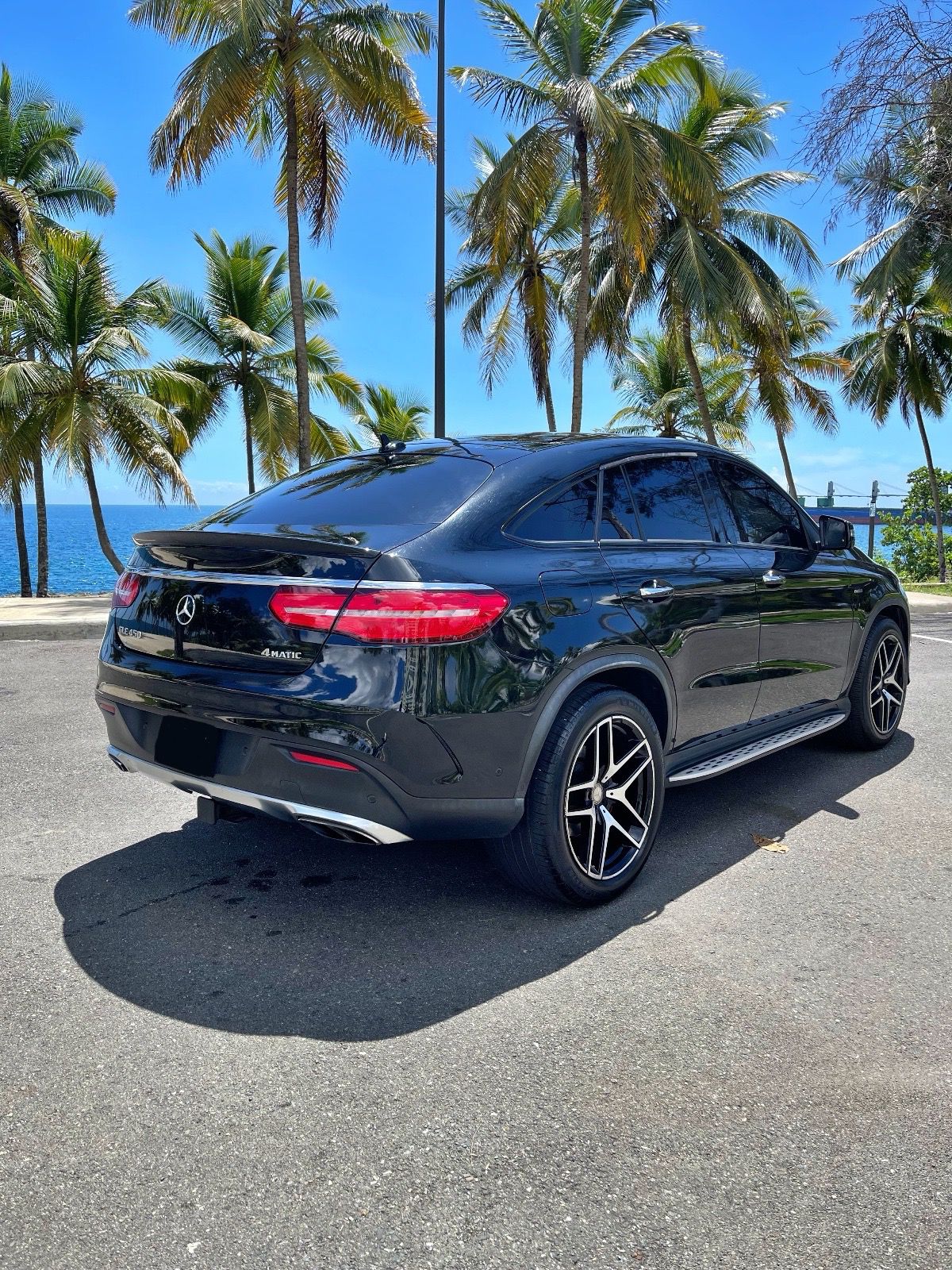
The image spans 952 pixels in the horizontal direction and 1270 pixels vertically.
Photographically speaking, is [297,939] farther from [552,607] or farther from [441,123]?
[441,123]

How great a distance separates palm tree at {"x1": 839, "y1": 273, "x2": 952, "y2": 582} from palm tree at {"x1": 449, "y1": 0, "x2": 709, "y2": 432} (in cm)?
1390

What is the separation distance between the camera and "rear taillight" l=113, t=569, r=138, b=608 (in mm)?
3504

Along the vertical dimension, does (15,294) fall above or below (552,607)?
above

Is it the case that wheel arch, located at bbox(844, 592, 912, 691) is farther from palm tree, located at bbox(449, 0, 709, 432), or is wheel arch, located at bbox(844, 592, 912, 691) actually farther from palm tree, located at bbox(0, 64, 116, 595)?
palm tree, located at bbox(0, 64, 116, 595)

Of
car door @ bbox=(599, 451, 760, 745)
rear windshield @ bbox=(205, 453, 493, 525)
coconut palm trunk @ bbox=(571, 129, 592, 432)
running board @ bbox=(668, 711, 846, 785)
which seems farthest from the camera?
coconut palm trunk @ bbox=(571, 129, 592, 432)

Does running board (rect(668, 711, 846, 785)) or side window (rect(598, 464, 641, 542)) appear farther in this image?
running board (rect(668, 711, 846, 785))

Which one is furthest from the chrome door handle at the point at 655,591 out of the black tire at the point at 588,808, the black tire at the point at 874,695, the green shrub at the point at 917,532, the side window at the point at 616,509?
the green shrub at the point at 917,532

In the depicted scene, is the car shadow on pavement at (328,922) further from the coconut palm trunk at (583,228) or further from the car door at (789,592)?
the coconut palm trunk at (583,228)

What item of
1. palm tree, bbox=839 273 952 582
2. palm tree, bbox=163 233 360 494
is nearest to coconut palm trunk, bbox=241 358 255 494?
palm tree, bbox=163 233 360 494

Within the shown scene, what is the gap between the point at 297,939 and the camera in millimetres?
3094

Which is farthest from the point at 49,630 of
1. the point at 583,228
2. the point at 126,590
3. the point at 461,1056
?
the point at 583,228

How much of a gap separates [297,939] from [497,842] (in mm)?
707

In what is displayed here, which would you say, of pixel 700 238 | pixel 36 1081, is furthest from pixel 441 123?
pixel 36 1081

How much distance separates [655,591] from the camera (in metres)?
3.64
